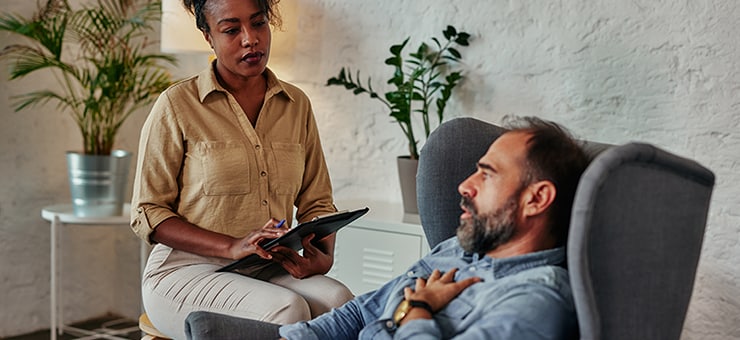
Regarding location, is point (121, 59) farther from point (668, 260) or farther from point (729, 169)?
point (668, 260)

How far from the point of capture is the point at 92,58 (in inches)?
155

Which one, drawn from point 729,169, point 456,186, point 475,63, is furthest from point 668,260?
point 475,63

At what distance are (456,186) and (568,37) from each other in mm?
1177

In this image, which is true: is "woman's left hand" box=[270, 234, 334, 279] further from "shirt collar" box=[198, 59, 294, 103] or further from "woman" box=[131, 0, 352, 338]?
"shirt collar" box=[198, 59, 294, 103]

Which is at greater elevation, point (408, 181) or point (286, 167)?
point (286, 167)

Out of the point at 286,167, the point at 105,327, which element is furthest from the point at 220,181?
the point at 105,327

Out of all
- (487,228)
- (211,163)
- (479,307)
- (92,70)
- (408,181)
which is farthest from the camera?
(92,70)

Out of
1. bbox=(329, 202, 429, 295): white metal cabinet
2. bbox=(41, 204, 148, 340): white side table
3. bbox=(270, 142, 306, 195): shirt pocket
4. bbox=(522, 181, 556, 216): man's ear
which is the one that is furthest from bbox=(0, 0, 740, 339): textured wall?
bbox=(522, 181, 556, 216): man's ear

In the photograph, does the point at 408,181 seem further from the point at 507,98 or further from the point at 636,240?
the point at 636,240

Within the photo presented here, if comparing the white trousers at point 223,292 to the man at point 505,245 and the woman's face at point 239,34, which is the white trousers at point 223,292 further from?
the woman's face at point 239,34

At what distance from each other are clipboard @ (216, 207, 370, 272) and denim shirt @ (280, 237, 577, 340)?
226 mm

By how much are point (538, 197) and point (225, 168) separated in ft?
3.03

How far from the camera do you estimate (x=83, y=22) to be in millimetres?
3953

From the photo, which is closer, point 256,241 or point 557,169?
point 557,169
